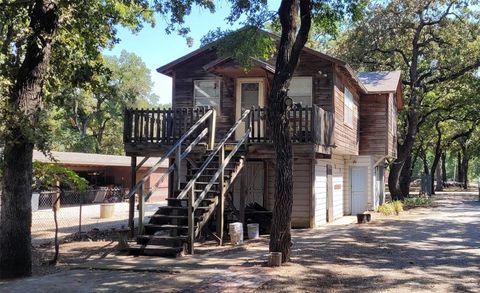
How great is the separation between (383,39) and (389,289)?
77.8 feet

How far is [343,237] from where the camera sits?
1429 cm

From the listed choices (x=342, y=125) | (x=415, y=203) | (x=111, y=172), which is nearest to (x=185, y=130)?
(x=342, y=125)

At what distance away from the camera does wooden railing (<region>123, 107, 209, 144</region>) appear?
1553 centimetres

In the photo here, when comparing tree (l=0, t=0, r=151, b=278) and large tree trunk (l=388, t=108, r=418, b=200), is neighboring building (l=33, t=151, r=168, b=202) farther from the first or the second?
tree (l=0, t=0, r=151, b=278)

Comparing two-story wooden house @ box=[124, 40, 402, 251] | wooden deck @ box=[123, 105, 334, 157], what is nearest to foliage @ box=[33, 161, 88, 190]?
two-story wooden house @ box=[124, 40, 402, 251]

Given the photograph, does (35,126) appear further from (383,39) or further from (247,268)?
(383,39)

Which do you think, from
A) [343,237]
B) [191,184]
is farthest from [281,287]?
[343,237]

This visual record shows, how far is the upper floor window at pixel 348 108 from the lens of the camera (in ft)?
65.5

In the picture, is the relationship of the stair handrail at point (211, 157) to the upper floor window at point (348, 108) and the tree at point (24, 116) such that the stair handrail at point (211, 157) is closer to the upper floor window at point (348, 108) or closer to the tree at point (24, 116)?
the tree at point (24, 116)

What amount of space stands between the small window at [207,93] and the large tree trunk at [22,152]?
846 centimetres

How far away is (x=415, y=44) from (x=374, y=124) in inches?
284

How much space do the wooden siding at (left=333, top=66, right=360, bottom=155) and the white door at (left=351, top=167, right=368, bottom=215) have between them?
6.27 ft

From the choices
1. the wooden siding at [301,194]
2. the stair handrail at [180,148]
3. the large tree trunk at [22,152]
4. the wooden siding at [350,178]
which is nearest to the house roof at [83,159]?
the stair handrail at [180,148]

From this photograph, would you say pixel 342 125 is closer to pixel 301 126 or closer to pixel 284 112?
pixel 301 126
